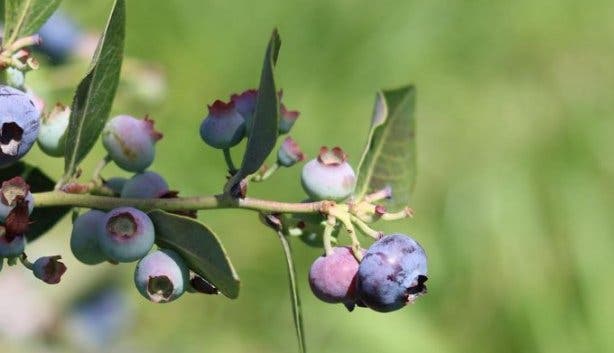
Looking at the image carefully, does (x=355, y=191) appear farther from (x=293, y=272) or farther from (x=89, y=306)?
(x=89, y=306)

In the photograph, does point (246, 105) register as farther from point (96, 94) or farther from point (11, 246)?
point (11, 246)

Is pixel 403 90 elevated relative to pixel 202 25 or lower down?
elevated

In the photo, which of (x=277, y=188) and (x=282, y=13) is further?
(x=282, y=13)

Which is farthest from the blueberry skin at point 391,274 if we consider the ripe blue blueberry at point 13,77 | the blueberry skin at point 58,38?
the blueberry skin at point 58,38

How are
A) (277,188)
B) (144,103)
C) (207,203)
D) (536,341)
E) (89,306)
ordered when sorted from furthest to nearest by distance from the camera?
1. (277,188)
2. (536,341)
3. (89,306)
4. (144,103)
5. (207,203)

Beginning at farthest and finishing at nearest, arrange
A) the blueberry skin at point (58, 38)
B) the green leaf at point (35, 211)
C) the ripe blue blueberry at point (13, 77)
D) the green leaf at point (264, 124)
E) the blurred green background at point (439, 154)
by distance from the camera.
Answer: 1. the blurred green background at point (439, 154)
2. the blueberry skin at point (58, 38)
3. the green leaf at point (35, 211)
4. the ripe blue blueberry at point (13, 77)
5. the green leaf at point (264, 124)

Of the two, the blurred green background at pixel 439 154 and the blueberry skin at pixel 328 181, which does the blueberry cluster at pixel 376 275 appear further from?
the blurred green background at pixel 439 154

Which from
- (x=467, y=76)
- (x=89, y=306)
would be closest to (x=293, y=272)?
(x=89, y=306)

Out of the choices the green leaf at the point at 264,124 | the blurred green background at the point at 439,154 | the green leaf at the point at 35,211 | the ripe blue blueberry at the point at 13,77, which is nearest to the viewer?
the green leaf at the point at 264,124
